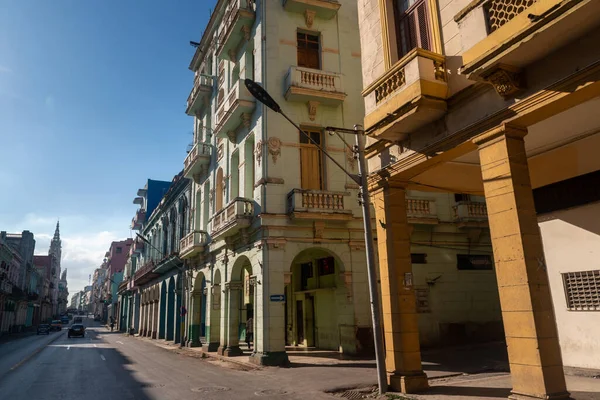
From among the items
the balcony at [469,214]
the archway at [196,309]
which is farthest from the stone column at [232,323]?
the balcony at [469,214]

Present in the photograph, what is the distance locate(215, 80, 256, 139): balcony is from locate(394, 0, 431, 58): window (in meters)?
10.2

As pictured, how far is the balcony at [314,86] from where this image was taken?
62.4 feet

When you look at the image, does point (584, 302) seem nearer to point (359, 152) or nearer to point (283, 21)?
point (359, 152)

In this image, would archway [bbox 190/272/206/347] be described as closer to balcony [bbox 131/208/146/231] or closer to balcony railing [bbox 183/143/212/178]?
balcony railing [bbox 183/143/212/178]

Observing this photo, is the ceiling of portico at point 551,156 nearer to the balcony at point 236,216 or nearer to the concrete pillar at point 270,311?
the concrete pillar at point 270,311

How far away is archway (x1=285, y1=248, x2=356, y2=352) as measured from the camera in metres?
19.1

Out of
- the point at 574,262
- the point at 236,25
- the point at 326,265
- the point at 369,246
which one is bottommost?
the point at 574,262

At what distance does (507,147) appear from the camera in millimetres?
7324

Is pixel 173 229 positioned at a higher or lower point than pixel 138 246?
lower

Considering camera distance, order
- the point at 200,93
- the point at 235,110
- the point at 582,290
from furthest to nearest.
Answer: the point at 200,93, the point at 235,110, the point at 582,290

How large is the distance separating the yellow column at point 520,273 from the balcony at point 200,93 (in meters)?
23.2

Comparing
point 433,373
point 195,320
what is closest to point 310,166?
point 433,373

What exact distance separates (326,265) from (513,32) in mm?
17016

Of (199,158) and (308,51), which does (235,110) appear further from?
(199,158)
